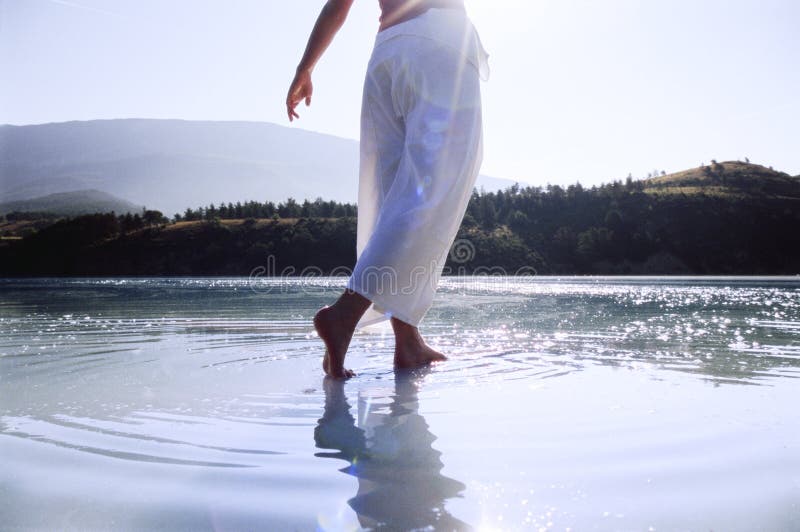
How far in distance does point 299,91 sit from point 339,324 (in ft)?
3.28

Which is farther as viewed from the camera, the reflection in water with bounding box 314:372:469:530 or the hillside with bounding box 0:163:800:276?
the hillside with bounding box 0:163:800:276

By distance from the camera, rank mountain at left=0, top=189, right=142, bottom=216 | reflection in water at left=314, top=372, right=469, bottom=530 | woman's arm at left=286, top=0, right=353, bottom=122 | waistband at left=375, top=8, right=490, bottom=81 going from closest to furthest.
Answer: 1. reflection in water at left=314, top=372, right=469, bottom=530
2. waistband at left=375, top=8, right=490, bottom=81
3. woman's arm at left=286, top=0, right=353, bottom=122
4. mountain at left=0, top=189, right=142, bottom=216

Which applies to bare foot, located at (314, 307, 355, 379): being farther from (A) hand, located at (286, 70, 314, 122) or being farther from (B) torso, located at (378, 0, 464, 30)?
(B) torso, located at (378, 0, 464, 30)

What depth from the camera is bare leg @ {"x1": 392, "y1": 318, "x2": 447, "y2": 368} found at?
8.01 ft

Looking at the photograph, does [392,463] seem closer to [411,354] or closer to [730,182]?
[411,354]

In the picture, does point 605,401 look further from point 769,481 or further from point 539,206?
point 539,206

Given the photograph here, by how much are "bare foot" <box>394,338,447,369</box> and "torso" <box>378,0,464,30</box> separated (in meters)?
1.18

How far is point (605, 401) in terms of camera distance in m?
1.65

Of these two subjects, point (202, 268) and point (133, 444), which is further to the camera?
point (202, 268)

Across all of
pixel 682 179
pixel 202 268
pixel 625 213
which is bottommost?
pixel 202 268

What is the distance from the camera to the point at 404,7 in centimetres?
231

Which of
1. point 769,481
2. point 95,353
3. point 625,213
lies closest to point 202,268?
point 625,213

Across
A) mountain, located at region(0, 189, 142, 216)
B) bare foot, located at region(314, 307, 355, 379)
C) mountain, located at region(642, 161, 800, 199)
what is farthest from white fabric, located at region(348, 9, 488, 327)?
mountain, located at region(0, 189, 142, 216)

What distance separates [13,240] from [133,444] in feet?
154
